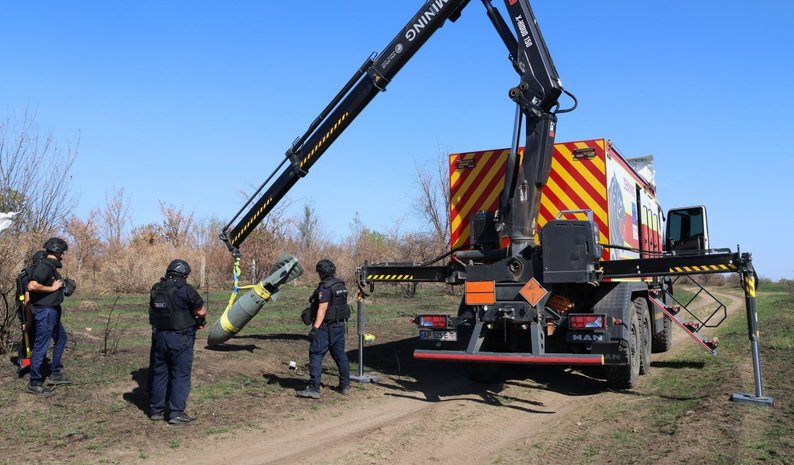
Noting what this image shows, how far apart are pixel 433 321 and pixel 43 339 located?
4.95 metres

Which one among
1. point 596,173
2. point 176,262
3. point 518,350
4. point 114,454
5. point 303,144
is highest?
point 303,144

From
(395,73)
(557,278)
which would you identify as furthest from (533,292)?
(395,73)

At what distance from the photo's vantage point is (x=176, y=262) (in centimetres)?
711

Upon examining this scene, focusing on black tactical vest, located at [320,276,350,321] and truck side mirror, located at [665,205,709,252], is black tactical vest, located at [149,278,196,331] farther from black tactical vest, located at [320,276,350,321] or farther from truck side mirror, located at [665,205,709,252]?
truck side mirror, located at [665,205,709,252]

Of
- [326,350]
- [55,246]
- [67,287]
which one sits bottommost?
[326,350]

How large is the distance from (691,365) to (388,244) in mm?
25799

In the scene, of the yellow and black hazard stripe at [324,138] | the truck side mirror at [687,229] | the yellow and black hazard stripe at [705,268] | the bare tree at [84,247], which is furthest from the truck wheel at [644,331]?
the bare tree at [84,247]

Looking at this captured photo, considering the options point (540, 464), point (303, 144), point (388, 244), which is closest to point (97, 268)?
point (388, 244)

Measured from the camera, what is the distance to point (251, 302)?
408 inches

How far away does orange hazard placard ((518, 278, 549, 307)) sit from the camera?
7.83m

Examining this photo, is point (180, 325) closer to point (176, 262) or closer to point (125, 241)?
point (176, 262)

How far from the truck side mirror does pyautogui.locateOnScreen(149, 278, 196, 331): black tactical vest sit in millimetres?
10577

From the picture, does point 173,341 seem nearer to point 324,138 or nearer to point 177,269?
point 177,269

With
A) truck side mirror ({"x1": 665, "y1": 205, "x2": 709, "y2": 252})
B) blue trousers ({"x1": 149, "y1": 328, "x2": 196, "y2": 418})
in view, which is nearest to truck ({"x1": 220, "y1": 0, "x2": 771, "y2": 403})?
blue trousers ({"x1": 149, "y1": 328, "x2": 196, "y2": 418})
